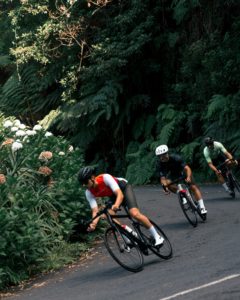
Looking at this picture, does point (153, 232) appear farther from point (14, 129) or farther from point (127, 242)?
point (14, 129)

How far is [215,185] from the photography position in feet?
68.5

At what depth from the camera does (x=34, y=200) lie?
505 inches

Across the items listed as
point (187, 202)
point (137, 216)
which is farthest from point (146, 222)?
point (187, 202)

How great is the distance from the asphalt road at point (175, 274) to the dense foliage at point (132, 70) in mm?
9029

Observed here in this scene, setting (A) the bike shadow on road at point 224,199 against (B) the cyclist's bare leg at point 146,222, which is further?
(A) the bike shadow on road at point 224,199

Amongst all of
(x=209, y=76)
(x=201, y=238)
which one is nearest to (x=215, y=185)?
(x=209, y=76)

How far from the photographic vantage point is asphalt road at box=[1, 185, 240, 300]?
891cm

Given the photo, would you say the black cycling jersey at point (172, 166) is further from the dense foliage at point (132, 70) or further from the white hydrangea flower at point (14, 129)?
the dense foliage at point (132, 70)

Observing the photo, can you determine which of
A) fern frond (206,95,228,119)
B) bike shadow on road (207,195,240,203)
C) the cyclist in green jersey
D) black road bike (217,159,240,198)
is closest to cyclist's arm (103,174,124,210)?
the cyclist in green jersey

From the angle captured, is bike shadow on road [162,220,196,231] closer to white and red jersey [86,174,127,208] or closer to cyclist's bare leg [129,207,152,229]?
cyclist's bare leg [129,207,152,229]

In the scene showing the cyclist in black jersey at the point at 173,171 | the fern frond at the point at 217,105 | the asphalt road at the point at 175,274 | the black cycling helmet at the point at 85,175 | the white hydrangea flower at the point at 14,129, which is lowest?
the asphalt road at the point at 175,274

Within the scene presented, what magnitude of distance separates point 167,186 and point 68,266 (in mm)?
2640

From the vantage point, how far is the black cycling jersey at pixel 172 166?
45.5 ft

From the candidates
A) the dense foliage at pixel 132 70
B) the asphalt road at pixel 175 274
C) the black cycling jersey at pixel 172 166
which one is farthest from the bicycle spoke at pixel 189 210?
the dense foliage at pixel 132 70
